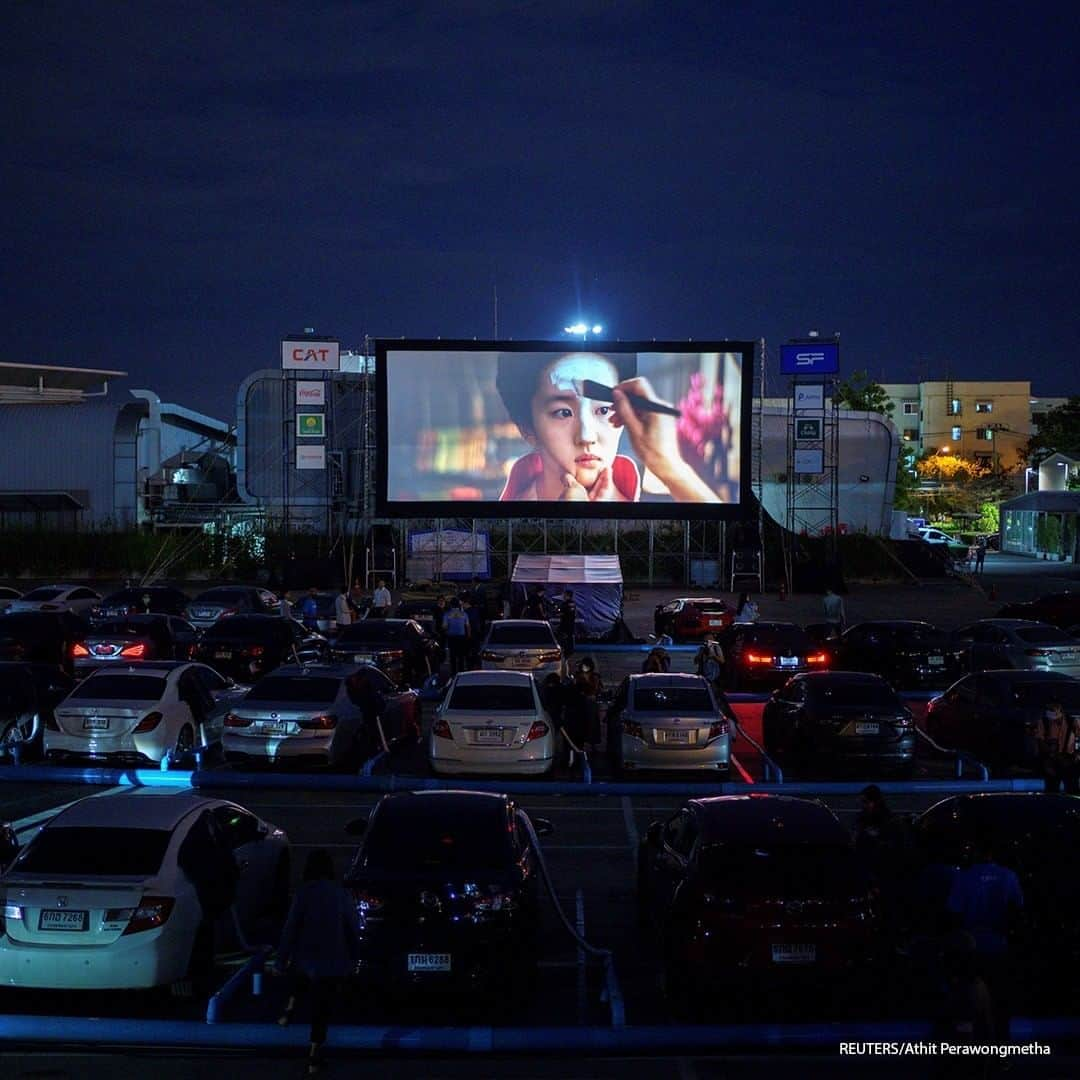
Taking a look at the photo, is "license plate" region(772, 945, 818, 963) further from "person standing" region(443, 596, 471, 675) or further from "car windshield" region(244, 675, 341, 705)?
"person standing" region(443, 596, 471, 675)

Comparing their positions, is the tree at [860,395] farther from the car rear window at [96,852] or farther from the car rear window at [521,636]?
the car rear window at [96,852]

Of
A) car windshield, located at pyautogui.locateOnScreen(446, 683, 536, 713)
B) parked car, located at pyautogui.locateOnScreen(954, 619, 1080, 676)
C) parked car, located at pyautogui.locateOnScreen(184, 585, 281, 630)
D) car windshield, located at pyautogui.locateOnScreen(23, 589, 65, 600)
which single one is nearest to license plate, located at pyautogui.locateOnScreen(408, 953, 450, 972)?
car windshield, located at pyautogui.locateOnScreen(446, 683, 536, 713)

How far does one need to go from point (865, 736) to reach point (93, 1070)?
1153cm

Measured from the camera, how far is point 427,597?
39.7 meters

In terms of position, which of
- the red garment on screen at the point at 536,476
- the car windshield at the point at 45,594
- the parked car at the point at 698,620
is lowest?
the parked car at the point at 698,620

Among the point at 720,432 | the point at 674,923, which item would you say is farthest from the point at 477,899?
the point at 720,432

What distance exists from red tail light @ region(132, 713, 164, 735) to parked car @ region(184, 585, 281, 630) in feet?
45.3

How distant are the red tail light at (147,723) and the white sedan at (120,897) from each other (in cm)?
726

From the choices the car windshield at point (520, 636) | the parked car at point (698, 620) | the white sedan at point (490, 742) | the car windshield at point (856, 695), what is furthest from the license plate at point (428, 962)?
the parked car at point (698, 620)

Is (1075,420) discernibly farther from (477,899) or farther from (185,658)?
(477,899)

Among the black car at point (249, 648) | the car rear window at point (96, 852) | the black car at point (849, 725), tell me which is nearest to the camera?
the car rear window at point (96, 852)

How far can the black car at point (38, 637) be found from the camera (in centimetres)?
2506

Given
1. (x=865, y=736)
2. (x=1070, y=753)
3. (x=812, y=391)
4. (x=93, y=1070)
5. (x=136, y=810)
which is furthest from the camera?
(x=812, y=391)

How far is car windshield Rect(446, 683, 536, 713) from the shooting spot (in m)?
16.4
